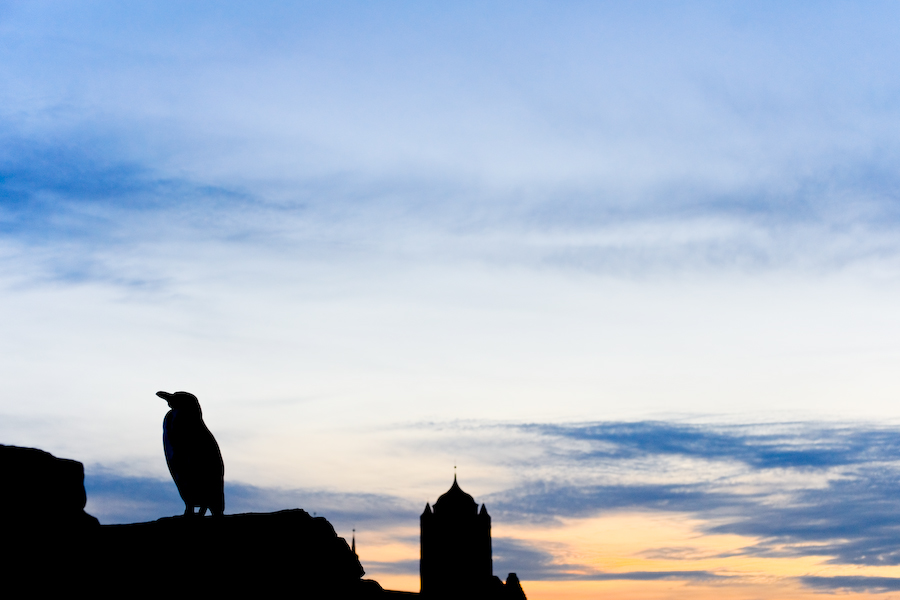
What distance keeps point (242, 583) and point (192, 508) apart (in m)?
1.54

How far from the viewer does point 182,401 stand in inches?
431

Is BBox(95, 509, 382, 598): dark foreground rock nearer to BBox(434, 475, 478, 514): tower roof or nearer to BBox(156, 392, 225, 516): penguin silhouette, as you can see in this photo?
BBox(156, 392, 225, 516): penguin silhouette

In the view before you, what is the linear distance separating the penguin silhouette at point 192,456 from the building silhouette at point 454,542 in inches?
4075

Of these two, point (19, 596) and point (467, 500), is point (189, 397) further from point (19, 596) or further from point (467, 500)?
point (467, 500)

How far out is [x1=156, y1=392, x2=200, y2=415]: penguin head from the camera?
35.8 feet

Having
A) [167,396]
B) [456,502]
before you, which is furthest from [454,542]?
[167,396]

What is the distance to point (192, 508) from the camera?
10547mm

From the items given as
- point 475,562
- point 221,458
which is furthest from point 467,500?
point 221,458

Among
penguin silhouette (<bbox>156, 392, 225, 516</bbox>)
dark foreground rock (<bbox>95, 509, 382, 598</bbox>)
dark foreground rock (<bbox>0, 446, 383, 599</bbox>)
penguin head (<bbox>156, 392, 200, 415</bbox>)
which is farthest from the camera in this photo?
penguin head (<bbox>156, 392, 200, 415</bbox>)

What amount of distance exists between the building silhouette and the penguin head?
104m

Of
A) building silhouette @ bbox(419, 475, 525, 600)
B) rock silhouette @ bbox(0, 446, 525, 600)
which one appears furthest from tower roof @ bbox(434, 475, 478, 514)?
rock silhouette @ bbox(0, 446, 525, 600)

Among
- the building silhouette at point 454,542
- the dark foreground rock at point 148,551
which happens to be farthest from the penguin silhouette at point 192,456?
the building silhouette at point 454,542

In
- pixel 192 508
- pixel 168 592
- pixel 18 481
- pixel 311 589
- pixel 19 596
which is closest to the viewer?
pixel 19 596

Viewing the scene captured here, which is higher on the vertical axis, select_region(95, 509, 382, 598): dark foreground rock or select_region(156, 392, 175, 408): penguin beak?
select_region(156, 392, 175, 408): penguin beak
